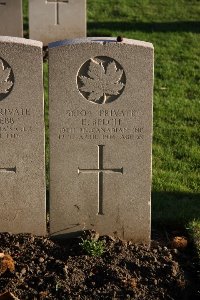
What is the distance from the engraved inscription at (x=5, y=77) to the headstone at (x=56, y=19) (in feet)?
19.4

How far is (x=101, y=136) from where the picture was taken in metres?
5.14

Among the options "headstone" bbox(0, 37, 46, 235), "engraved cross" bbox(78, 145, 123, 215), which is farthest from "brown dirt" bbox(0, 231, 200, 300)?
"engraved cross" bbox(78, 145, 123, 215)

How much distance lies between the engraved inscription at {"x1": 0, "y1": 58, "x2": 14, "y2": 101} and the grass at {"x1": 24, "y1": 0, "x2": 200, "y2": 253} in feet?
5.90

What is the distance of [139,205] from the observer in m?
5.33

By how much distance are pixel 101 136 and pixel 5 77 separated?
2.72ft

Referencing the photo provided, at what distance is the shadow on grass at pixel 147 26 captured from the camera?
1195 cm

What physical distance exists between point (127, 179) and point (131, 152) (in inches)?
8.7

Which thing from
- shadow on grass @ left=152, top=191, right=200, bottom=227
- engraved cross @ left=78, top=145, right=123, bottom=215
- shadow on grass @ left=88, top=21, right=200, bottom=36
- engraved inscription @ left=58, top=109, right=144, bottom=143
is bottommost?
shadow on grass @ left=152, top=191, right=200, bottom=227

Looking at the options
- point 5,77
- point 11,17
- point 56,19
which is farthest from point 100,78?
point 56,19

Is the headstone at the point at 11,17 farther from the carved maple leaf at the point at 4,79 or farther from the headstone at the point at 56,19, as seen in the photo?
the carved maple leaf at the point at 4,79

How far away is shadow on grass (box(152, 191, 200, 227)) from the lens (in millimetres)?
5902

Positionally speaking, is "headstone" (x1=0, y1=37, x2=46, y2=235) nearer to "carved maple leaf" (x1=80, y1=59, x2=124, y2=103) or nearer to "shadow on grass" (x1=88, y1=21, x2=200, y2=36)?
"carved maple leaf" (x1=80, y1=59, x2=124, y2=103)

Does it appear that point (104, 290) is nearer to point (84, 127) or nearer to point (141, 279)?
point (141, 279)

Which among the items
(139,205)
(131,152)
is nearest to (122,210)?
(139,205)
